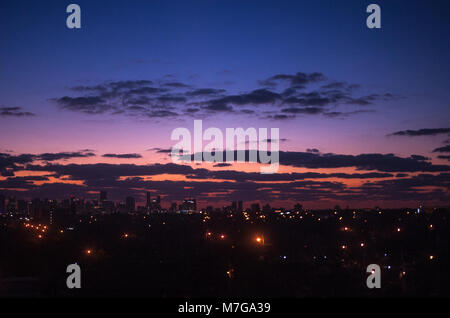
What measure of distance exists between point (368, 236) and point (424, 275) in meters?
27.7

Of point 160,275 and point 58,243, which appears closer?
point 160,275

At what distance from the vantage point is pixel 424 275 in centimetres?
2781

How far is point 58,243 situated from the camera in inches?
1956
